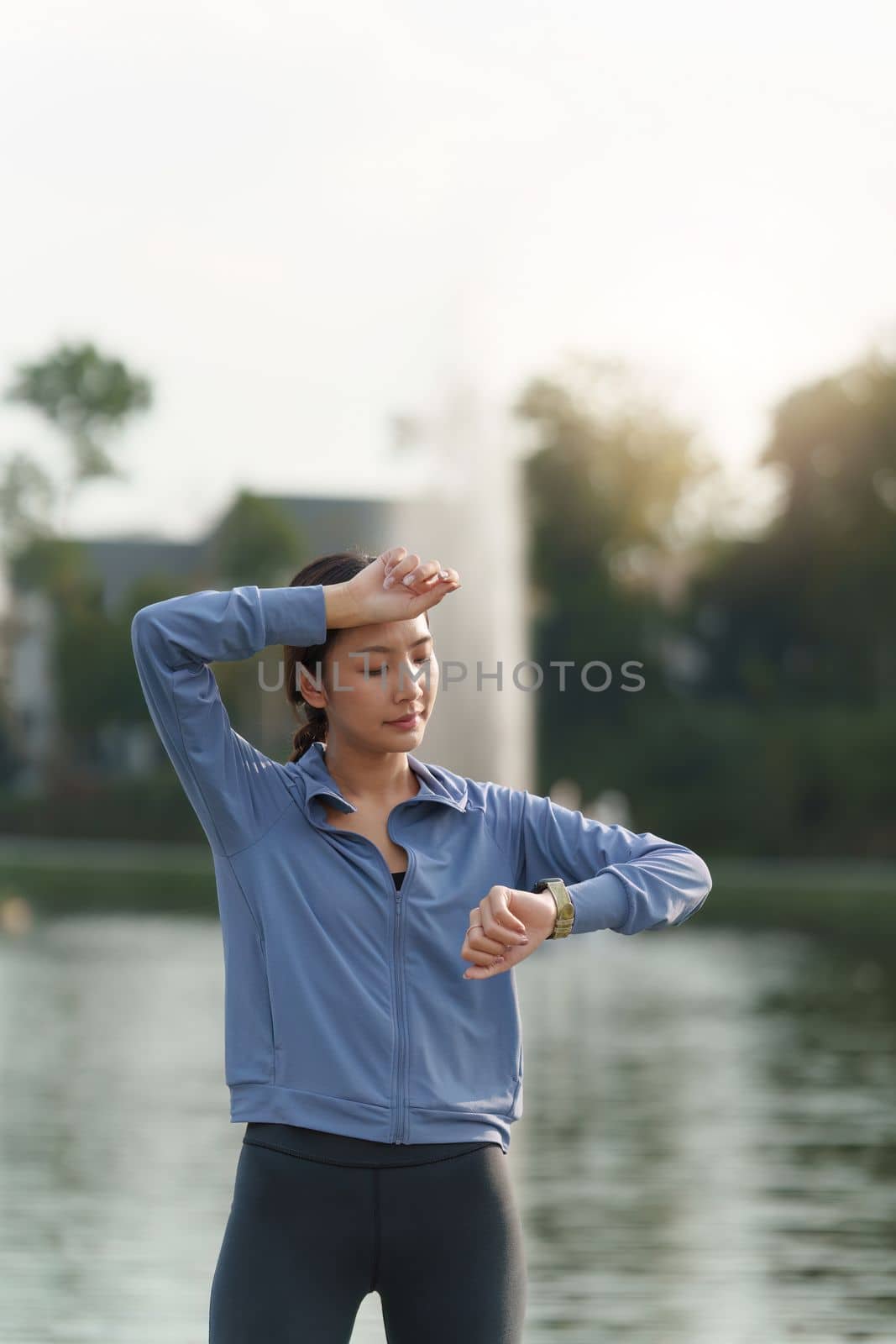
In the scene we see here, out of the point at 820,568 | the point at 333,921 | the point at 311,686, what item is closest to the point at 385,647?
the point at 311,686

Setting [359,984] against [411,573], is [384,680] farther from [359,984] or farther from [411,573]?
[359,984]

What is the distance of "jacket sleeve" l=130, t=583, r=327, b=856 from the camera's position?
240 cm

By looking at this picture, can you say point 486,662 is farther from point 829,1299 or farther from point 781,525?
point 829,1299

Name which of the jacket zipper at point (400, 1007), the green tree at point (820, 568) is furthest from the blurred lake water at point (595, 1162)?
the green tree at point (820, 568)

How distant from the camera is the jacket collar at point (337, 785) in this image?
250 centimetres

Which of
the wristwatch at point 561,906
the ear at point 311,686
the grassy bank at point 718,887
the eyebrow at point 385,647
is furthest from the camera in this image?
the grassy bank at point 718,887

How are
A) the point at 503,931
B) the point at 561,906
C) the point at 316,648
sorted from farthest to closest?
the point at 316,648, the point at 561,906, the point at 503,931

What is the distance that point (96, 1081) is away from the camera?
379 inches

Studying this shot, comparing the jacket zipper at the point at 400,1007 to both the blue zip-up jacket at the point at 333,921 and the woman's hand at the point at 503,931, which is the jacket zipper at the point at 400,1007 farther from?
the woman's hand at the point at 503,931

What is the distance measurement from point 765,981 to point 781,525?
29659 mm

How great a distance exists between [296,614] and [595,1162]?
5.53 m

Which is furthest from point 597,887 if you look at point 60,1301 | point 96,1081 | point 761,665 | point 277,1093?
point 761,665

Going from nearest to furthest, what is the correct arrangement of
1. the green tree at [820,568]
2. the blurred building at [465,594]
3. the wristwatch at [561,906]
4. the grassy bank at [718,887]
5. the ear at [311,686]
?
the wristwatch at [561,906]
the ear at [311,686]
the grassy bank at [718,887]
the blurred building at [465,594]
the green tree at [820,568]

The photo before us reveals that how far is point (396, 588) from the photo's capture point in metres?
2.40
